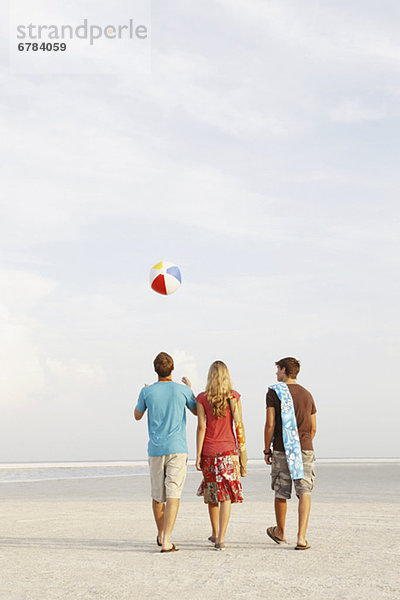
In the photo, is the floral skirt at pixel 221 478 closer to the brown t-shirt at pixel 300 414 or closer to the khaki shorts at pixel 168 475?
the khaki shorts at pixel 168 475

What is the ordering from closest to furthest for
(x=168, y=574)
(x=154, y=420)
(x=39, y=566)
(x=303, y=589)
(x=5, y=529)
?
(x=303, y=589) < (x=168, y=574) < (x=39, y=566) < (x=154, y=420) < (x=5, y=529)

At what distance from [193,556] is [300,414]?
1989 mm

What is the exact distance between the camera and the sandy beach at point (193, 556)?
235 inches

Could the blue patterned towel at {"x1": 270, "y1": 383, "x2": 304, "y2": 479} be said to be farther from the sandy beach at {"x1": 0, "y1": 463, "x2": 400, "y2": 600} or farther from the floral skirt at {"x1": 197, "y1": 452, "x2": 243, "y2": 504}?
the sandy beach at {"x1": 0, "y1": 463, "x2": 400, "y2": 600}

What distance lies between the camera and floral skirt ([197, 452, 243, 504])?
7957 millimetres

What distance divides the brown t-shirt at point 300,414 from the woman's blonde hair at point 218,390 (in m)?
0.49

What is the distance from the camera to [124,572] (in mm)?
6742

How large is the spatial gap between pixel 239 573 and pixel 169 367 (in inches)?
98.8

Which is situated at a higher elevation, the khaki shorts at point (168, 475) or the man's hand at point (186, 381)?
the man's hand at point (186, 381)

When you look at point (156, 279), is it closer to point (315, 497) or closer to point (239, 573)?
point (239, 573)

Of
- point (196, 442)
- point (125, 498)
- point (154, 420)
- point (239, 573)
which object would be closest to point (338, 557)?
point (239, 573)

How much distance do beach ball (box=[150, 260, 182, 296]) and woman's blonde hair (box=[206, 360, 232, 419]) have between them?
2.72 metres

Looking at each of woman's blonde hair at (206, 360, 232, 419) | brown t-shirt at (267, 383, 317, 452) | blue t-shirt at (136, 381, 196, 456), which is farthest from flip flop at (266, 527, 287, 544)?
woman's blonde hair at (206, 360, 232, 419)

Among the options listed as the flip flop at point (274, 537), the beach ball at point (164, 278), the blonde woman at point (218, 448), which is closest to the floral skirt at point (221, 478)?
the blonde woman at point (218, 448)
